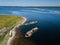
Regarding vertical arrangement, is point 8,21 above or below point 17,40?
below

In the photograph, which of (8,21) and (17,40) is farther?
(8,21)

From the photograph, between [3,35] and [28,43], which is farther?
[3,35]

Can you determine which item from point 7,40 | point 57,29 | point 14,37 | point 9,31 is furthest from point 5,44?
point 57,29

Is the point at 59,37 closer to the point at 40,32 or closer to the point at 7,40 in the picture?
the point at 40,32

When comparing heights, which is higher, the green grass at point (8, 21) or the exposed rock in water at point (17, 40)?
the exposed rock in water at point (17, 40)

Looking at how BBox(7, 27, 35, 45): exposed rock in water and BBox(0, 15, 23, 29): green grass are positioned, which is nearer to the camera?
BBox(7, 27, 35, 45): exposed rock in water

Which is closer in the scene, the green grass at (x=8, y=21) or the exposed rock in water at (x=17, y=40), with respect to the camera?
the exposed rock in water at (x=17, y=40)

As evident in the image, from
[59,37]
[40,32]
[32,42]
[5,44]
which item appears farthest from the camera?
[40,32]

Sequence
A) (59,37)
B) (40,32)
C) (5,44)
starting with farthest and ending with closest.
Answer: (40,32)
(59,37)
(5,44)

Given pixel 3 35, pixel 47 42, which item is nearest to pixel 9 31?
pixel 3 35

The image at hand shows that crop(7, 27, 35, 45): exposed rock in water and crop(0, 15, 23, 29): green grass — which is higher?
crop(7, 27, 35, 45): exposed rock in water
